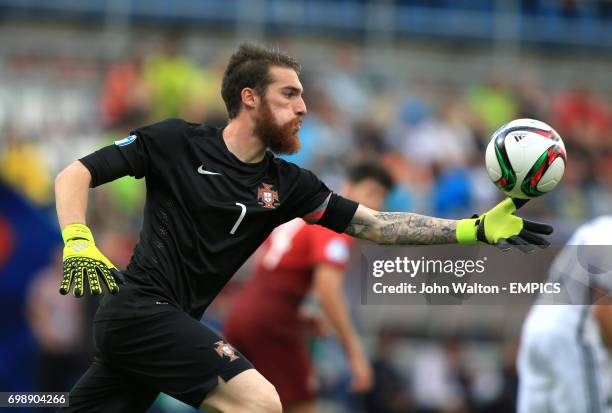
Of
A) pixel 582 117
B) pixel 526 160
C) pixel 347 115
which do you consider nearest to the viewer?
Answer: pixel 526 160

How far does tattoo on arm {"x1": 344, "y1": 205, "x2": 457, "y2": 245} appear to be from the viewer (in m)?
5.82

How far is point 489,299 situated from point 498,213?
4.16 feet

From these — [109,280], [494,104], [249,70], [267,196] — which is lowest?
[494,104]

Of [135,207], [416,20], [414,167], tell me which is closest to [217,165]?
[135,207]

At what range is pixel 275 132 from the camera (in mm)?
5727

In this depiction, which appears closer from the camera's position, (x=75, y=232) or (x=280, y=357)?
(x=75, y=232)

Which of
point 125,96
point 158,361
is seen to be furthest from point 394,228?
point 125,96

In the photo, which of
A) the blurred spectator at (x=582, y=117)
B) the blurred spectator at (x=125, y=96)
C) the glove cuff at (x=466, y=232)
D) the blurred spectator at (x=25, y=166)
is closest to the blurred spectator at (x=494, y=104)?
the blurred spectator at (x=582, y=117)

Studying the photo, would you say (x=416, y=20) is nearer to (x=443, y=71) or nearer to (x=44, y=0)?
(x=443, y=71)

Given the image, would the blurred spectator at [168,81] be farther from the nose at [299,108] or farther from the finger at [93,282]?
the finger at [93,282]

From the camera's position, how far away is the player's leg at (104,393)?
17.6ft

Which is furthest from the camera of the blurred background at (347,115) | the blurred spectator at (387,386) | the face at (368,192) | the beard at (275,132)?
the blurred spectator at (387,386)

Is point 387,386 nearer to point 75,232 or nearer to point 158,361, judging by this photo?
point 158,361

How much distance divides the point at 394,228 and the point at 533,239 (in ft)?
2.72
